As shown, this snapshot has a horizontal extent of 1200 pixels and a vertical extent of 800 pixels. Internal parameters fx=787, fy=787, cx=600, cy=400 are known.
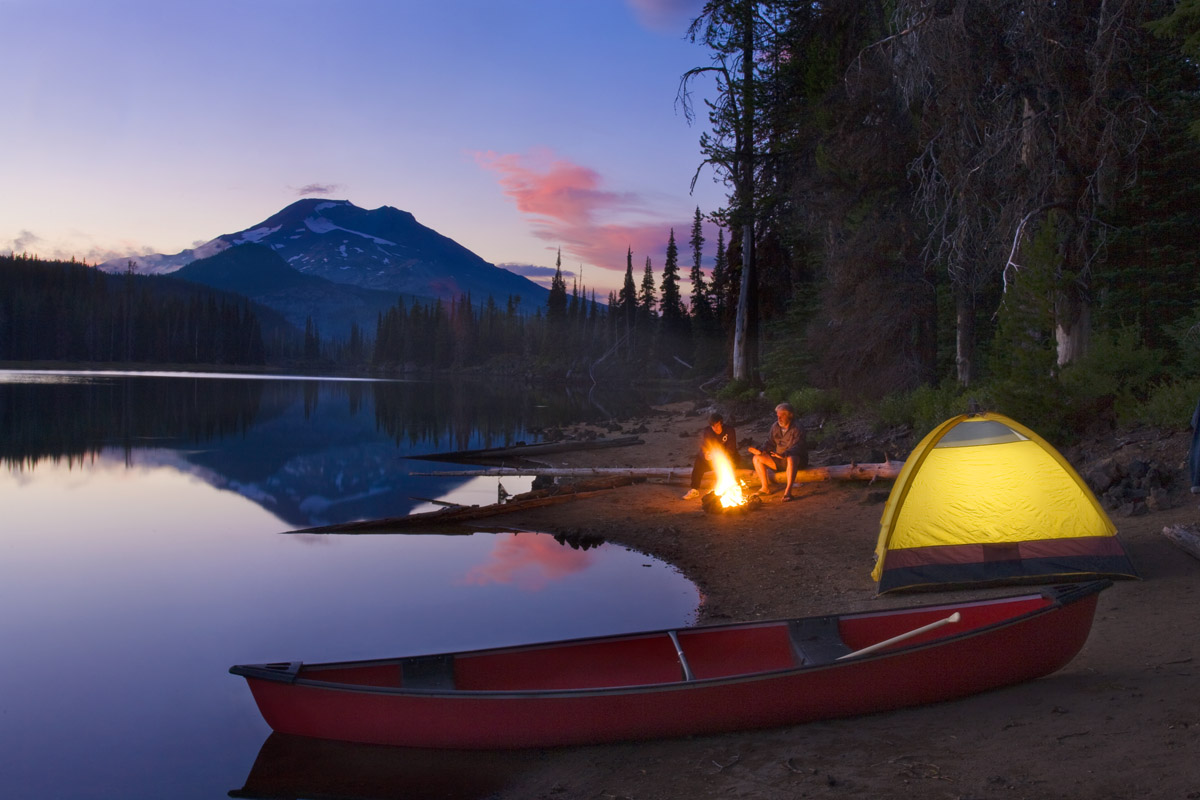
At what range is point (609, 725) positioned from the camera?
17.5 feet

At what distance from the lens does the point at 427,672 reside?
5.86 meters

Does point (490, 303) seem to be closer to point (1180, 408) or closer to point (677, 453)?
point (677, 453)

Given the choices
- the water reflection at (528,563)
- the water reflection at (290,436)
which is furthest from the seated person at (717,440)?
the water reflection at (290,436)

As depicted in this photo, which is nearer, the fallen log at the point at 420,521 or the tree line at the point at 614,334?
the fallen log at the point at 420,521

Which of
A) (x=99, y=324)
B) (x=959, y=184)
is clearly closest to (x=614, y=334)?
(x=959, y=184)

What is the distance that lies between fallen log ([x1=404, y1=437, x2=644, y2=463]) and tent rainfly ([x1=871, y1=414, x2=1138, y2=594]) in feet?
48.1

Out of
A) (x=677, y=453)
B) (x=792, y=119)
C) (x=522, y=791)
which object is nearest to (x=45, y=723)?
(x=522, y=791)

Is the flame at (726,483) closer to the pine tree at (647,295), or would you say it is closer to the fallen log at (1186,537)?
the fallen log at (1186,537)

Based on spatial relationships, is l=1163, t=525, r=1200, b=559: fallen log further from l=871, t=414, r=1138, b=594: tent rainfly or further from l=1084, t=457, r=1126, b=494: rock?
l=1084, t=457, r=1126, b=494: rock

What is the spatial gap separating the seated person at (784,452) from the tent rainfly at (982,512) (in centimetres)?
442

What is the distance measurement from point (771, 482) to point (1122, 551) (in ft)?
20.8

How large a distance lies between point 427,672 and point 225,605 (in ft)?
18.2

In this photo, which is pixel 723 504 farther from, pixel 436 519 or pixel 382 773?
pixel 382 773

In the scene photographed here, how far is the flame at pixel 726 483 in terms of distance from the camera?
12930 mm
